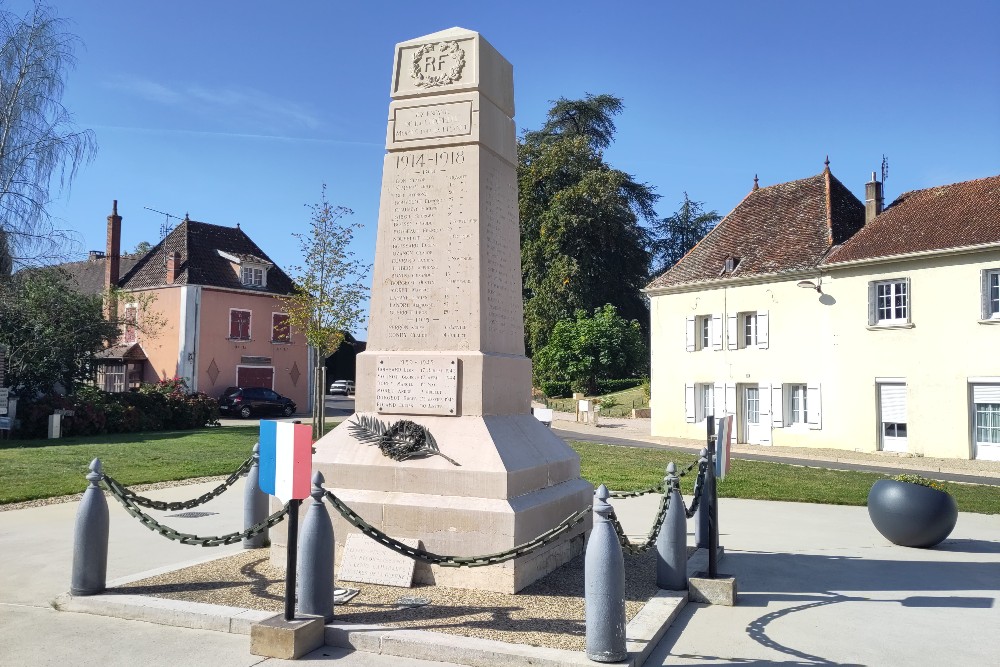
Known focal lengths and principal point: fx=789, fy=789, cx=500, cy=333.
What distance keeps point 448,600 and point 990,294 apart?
793 inches

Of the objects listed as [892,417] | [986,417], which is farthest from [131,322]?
[986,417]

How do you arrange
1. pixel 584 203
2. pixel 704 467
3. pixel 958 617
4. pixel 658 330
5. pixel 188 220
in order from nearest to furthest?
pixel 958 617 < pixel 704 467 < pixel 658 330 < pixel 188 220 < pixel 584 203

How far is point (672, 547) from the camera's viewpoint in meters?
6.48

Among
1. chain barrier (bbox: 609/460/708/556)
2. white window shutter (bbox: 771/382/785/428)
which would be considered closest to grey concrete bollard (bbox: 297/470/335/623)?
chain barrier (bbox: 609/460/708/556)

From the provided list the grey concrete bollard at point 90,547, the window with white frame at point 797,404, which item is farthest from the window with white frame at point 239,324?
the grey concrete bollard at point 90,547

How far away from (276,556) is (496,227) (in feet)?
11.8

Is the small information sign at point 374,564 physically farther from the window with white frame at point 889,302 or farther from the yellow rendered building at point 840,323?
the window with white frame at point 889,302

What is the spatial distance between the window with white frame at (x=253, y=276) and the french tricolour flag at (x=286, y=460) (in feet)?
120

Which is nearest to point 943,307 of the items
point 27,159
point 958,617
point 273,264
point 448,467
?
point 958,617

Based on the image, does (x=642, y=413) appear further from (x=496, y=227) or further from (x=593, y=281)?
(x=496, y=227)

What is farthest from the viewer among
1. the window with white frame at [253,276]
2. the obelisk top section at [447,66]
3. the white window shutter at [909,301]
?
the window with white frame at [253,276]

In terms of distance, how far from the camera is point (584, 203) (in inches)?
1693

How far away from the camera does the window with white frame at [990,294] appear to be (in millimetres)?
20703

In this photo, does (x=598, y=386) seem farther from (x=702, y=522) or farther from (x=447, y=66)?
(x=447, y=66)
